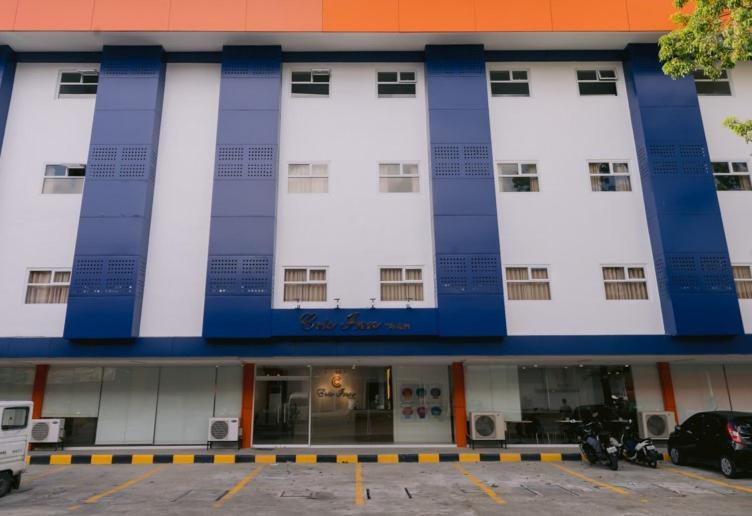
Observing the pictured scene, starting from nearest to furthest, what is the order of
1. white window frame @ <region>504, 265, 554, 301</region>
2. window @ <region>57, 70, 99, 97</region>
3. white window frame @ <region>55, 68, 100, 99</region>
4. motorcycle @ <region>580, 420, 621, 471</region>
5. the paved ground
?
the paved ground < motorcycle @ <region>580, 420, 621, 471</region> < white window frame @ <region>504, 265, 554, 301</region> < white window frame @ <region>55, 68, 100, 99</region> < window @ <region>57, 70, 99, 97</region>

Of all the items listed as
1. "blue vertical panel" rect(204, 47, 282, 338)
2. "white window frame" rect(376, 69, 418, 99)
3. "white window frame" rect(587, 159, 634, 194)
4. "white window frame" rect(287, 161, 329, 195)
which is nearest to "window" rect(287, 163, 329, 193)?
"white window frame" rect(287, 161, 329, 195)

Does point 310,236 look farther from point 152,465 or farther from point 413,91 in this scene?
point 152,465

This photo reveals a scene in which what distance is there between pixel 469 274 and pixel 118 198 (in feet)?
34.3

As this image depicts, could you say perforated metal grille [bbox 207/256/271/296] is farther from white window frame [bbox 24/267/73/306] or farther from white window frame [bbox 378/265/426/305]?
white window frame [bbox 24/267/73/306]

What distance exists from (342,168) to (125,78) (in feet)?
24.6

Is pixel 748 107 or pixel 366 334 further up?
pixel 748 107

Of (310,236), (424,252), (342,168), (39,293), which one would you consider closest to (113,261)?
(39,293)

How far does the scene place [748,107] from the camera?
16.2m

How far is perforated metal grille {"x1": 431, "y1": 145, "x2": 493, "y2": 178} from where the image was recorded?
1514 cm

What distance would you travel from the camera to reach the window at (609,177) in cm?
1556

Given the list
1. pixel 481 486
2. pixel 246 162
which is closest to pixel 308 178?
pixel 246 162

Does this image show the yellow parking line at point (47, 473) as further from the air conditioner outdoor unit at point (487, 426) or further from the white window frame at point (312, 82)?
the white window frame at point (312, 82)

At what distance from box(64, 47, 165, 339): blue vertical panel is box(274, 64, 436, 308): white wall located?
3902 millimetres

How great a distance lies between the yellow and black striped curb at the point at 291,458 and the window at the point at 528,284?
4334mm
